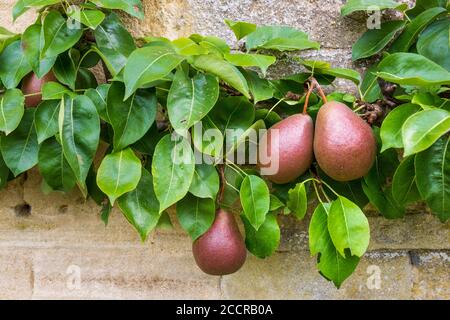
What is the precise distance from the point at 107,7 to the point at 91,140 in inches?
9.0

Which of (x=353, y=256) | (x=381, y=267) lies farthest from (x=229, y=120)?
(x=381, y=267)

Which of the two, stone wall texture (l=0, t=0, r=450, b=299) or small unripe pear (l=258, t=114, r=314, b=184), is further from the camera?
stone wall texture (l=0, t=0, r=450, b=299)

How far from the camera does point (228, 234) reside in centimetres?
87

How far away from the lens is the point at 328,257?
2.80 ft

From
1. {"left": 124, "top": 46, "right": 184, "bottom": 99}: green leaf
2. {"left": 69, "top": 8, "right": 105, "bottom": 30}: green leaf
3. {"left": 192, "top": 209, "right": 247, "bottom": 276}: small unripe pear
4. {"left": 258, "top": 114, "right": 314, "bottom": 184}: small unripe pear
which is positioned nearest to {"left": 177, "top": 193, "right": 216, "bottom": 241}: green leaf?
{"left": 192, "top": 209, "right": 247, "bottom": 276}: small unripe pear

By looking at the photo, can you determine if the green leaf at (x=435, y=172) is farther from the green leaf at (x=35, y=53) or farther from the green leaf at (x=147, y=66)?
the green leaf at (x=35, y=53)

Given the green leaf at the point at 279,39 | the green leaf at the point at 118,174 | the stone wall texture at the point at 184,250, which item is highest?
the green leaf at the point at 279,39

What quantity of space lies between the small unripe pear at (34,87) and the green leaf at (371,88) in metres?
0.56

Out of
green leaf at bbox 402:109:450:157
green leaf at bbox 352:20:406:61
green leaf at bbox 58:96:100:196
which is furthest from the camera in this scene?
green leaf at bbox 352:20:406:61

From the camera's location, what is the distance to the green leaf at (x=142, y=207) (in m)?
0.85

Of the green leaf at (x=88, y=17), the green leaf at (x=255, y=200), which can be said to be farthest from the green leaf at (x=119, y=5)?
the green leaf at (x=255, y=200)

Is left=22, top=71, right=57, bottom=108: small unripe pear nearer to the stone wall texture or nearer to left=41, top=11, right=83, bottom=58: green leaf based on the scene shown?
left=41, top=11, right=83, bottom=58: green leaf

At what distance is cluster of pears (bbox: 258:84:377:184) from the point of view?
797mm

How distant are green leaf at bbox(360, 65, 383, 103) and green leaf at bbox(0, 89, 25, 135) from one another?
0.59 metres
